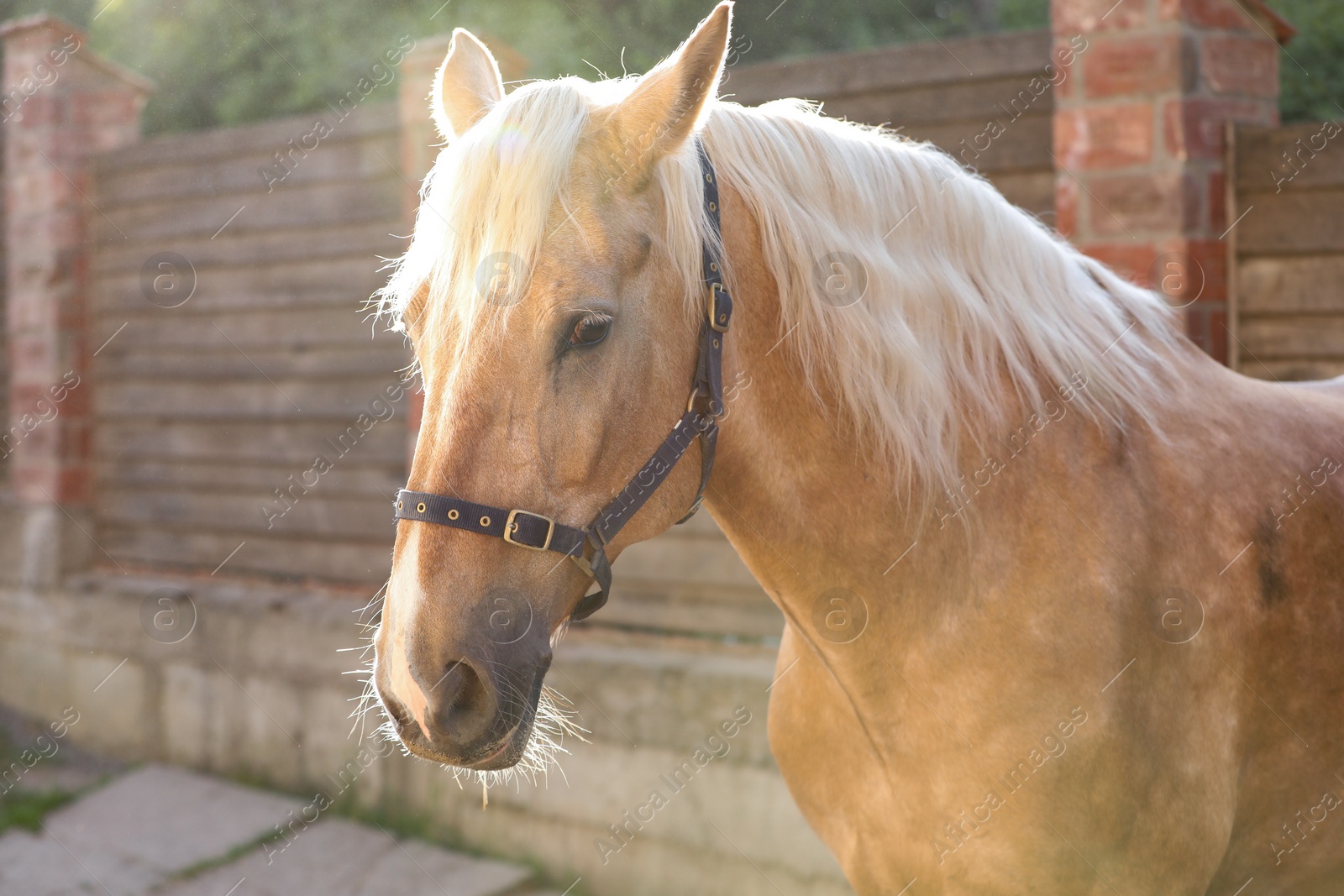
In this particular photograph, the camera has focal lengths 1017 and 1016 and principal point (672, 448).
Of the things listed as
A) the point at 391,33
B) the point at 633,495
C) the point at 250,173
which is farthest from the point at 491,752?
the point at 391,33

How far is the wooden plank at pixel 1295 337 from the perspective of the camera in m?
2.94

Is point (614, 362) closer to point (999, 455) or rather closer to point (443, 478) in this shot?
point (443, 478)

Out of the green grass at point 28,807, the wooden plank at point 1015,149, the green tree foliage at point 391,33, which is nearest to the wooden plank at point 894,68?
the wooden plank at point 1015,149

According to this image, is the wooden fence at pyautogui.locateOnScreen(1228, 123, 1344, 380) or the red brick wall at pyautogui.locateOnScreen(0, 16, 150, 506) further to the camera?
the red brick wall at pyautogui.locateOnScreen(0, 16, 150, 506)

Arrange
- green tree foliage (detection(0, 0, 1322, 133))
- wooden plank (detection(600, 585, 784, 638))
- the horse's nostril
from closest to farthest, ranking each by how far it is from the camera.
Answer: the horse's nostril < wooden plank (detection(600, 585, 784, 638)) < green tree foliage (detection(0, 0, 1322, 133))

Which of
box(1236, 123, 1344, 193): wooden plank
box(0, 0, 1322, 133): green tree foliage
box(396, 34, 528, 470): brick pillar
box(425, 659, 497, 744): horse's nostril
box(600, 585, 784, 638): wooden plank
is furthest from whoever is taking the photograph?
box(0, 0, 1322, 133): green tree foliage

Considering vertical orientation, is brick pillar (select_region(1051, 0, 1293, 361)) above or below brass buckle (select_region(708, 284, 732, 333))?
below

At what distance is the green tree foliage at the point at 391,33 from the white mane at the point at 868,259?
5.35 metres

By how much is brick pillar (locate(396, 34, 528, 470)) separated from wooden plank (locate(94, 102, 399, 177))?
19 centimetres

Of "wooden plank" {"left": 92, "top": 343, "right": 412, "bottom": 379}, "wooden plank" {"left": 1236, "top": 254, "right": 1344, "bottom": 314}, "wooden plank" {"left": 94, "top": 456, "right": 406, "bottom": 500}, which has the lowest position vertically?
"wooden plank" {"left": 94, "top": 456, "right": 406, "bottom": 500}

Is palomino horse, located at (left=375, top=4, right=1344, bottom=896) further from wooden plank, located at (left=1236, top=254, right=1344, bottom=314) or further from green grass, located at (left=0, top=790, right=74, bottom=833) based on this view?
green grass, located at (left=0, top=790, right=74, bottom=833)

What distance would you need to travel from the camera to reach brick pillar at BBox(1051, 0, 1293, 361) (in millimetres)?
2873

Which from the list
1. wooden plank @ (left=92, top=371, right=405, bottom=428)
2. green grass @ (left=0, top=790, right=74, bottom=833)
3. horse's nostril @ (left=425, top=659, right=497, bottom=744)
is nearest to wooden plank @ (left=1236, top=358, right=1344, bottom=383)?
horse's nostril @ (left=425, top=659, right=497, bottom=744)

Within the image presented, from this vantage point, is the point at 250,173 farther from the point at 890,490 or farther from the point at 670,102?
the point at 890,490
